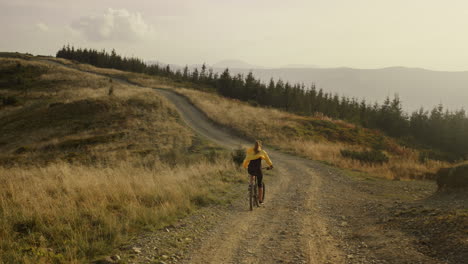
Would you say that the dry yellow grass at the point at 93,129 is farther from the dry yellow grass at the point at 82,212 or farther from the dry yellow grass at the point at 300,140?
the dry yellow grass at the point at 82,212

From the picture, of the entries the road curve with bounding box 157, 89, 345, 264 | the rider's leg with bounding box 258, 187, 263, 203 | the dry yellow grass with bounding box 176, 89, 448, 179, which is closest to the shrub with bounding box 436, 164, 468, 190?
the road curve with bounding box 157, 89, 345, 264

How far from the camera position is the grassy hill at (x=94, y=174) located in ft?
19.7

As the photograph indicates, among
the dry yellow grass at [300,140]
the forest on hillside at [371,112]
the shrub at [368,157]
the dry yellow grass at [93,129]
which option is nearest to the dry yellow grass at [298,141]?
the dry yellow grass at [300,140]

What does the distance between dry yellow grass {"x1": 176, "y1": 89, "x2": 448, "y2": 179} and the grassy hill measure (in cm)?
650

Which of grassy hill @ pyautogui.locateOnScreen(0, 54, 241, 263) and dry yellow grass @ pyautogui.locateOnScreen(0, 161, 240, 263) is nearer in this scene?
dry yellow grass @ pyautogui.locateOnScreen(0, 161, 240, 263)

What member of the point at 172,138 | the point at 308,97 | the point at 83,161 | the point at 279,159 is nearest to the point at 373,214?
the point at 279,159

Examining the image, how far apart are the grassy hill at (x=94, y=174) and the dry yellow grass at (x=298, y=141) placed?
6.50 meters

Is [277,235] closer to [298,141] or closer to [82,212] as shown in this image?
[82,212]

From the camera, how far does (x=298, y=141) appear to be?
28203mm

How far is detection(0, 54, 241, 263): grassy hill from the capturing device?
236 inches

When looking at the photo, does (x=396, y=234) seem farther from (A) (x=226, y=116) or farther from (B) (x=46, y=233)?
(A) (x=226, y=116)

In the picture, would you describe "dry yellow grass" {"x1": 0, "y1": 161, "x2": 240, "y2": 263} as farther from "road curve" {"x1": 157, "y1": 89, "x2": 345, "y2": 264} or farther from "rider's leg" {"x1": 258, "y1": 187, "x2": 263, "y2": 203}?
"road curve" {"x1": 157, "y1": 89, "x2": 345, "y2": 264}

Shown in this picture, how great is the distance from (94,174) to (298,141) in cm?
2070

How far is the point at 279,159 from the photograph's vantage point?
69.4 ft
